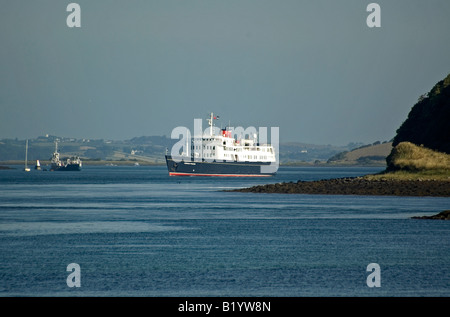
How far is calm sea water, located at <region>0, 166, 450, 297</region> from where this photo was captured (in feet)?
74.6

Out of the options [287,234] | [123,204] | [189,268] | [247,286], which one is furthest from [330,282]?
[123,204]

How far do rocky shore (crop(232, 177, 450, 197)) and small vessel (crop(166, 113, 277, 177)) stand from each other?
54699 millimetres

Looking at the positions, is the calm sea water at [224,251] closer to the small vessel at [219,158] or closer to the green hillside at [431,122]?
the green hillside at [431,122]

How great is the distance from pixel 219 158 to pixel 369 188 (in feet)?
213

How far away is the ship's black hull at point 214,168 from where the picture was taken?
447 feet

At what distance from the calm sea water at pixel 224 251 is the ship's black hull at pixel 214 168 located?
81372mm

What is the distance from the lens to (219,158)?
13525 centimetres

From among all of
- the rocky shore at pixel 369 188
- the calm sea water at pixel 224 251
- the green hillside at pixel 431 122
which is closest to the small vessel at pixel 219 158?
the green hillside at pixel 431 122

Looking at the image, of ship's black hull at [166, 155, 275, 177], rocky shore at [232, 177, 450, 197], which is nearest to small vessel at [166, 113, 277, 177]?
A: ship's black hull at [166, 155, 275, 177]

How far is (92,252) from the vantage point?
98.0 ft

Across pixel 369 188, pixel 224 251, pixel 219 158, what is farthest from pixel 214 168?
pixel 224 251

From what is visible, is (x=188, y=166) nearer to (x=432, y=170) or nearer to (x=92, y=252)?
(x=432, y=170)

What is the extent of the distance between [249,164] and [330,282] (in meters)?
120

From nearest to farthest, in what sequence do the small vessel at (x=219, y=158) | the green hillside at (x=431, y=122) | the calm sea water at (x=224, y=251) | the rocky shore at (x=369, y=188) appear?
the calm sea water at (x=224, y=251) < the rocky shore at (x=369, y=188) < the green hillside at (x=431, y=122) < the small vessel at (x=219, y=158)
